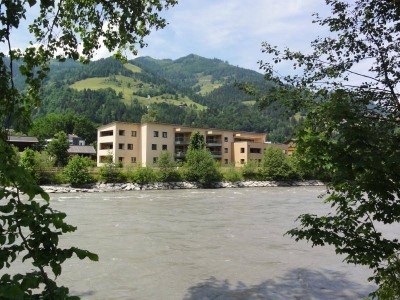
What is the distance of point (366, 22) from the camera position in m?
5.04

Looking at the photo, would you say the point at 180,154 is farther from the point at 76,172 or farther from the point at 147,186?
the point at 76,172

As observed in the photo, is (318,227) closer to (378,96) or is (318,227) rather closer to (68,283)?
(378,96)

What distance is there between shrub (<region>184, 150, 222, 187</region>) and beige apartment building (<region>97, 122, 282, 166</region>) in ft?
30.4

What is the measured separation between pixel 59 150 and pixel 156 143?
53.4 ft

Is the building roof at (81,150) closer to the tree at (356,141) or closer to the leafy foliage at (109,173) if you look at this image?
the leafy foliage at (109,173)

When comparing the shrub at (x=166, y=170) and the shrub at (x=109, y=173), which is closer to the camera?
the shrub at (x=109, y=173)

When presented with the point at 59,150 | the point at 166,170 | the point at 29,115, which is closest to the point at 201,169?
the point at 166,170

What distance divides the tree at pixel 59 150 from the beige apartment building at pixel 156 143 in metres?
6.98

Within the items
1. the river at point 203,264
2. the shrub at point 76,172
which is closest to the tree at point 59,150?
the shrub at point 76,172

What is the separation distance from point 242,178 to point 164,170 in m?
13.9

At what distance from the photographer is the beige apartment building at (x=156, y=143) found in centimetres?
6128

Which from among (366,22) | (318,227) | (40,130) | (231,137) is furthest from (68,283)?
(40,130)

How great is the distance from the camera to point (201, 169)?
53219 millimetres

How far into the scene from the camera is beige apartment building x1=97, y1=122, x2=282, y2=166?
6128cm
